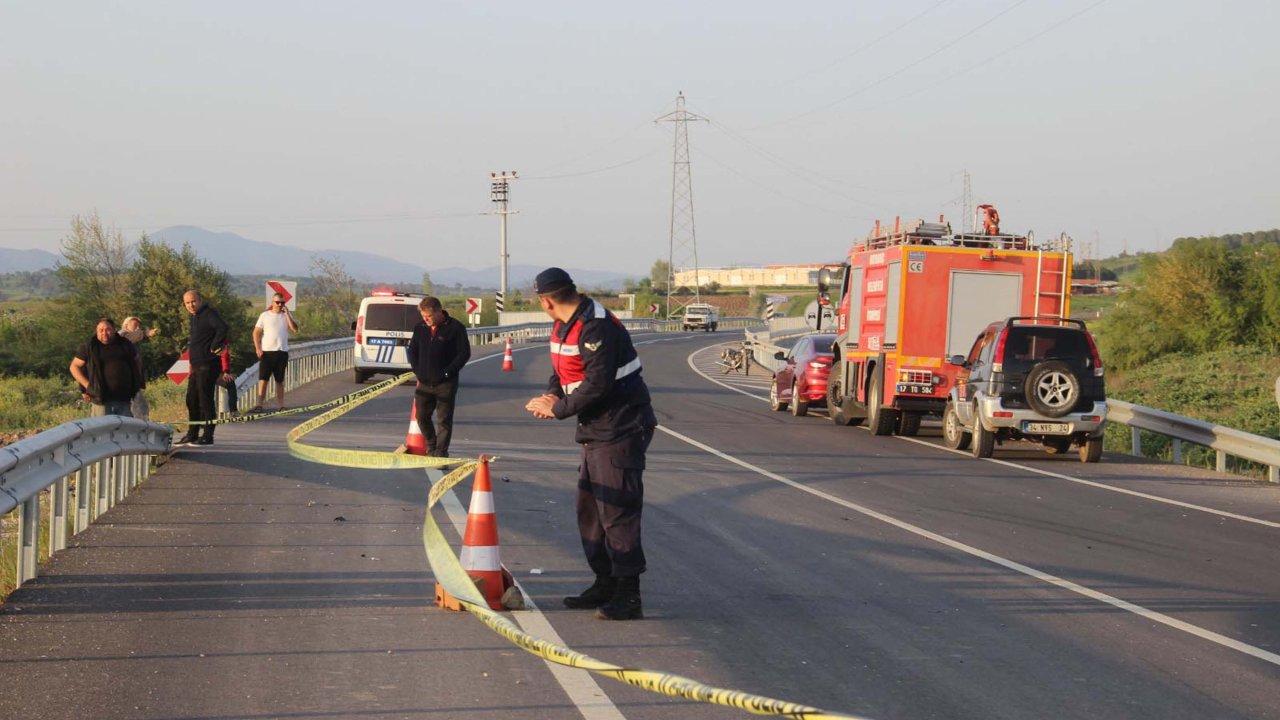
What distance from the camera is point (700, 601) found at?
8.18 meters

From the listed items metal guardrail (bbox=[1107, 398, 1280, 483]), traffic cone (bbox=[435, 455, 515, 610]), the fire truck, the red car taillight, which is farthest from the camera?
the fire truck

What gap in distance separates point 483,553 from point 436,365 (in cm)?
707

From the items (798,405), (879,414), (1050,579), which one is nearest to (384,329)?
(798,405)

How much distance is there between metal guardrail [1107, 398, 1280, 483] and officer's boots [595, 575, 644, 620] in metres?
11.4

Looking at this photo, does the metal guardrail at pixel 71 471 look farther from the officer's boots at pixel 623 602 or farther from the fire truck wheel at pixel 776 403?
the fire truck wheel at pixel 776 403

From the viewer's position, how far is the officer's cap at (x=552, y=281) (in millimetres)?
Answer: 7730

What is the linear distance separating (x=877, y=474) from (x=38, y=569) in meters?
9.63

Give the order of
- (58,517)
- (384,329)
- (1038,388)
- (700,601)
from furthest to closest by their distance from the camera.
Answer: (384,329)
(1038,388)
(58,517)
(700,601)

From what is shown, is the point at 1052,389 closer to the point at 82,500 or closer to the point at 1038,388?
the point at 1038,388

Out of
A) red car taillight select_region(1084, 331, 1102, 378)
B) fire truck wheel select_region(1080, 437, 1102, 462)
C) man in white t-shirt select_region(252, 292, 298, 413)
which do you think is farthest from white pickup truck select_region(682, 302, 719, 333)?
red car taillight select_region(1084, 331, 1102, 378)

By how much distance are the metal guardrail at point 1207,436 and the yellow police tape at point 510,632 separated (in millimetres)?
11154

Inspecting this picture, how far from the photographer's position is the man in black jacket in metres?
14.6

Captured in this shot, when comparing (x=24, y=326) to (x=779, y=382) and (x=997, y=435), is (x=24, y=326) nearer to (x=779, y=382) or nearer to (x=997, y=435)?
(x=779, y=382)

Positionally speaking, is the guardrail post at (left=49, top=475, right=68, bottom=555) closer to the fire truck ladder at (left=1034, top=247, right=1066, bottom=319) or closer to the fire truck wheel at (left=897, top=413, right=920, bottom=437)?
the fire truck wheel at (left=897, top=413, right=920, bottom=437)
